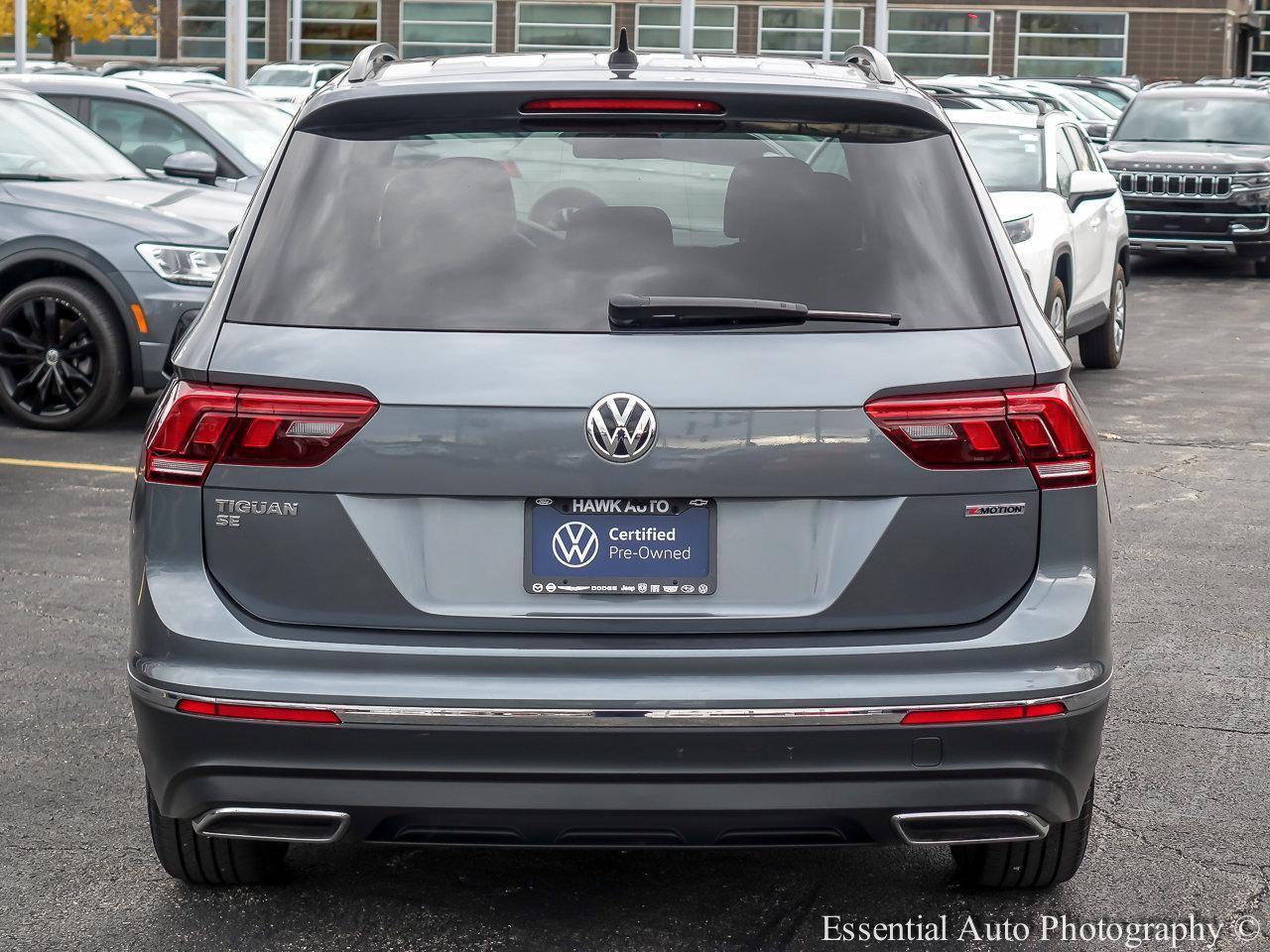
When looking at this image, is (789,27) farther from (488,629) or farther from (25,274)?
(488,629)

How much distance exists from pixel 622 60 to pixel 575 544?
1193 millimetres

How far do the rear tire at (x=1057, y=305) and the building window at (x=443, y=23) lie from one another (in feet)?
181

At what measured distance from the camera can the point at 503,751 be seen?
3312 millimetres

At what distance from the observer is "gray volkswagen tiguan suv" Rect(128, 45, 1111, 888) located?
332 centimetres

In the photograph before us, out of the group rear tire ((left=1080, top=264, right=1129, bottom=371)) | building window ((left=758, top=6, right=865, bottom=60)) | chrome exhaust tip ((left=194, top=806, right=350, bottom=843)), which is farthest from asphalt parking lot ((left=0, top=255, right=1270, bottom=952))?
building window ((left=758, top=6, right=865, bottom=60))

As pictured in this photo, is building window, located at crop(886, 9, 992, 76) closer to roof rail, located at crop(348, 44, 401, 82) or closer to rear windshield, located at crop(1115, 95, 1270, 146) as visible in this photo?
rear windshield, located at crop(1115, 95, 1270, 146)

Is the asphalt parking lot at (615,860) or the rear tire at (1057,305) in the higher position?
the rear tire at (1057,305)

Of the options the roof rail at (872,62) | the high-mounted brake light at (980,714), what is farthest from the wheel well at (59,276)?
the high-mounted brake light at (980,714)

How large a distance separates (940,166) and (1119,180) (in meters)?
16.8

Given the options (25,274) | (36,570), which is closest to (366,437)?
(36,570)

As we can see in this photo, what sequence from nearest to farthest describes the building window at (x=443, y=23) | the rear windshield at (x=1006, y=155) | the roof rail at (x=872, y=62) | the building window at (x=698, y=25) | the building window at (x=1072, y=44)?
1. the roof rail at (x=872, y=62)
2. the rear windshield at (x=1006, y=155)
3. the building window at (x=1072, y=44)
4. the building window at (x=698, y=25)
5. the building window at (x=443, y=23)

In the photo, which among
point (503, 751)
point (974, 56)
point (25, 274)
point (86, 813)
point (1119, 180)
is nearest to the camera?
point (503, 751)

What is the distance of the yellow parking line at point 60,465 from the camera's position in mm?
9047

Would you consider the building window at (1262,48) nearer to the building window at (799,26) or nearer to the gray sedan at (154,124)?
the building window at (799,26)
